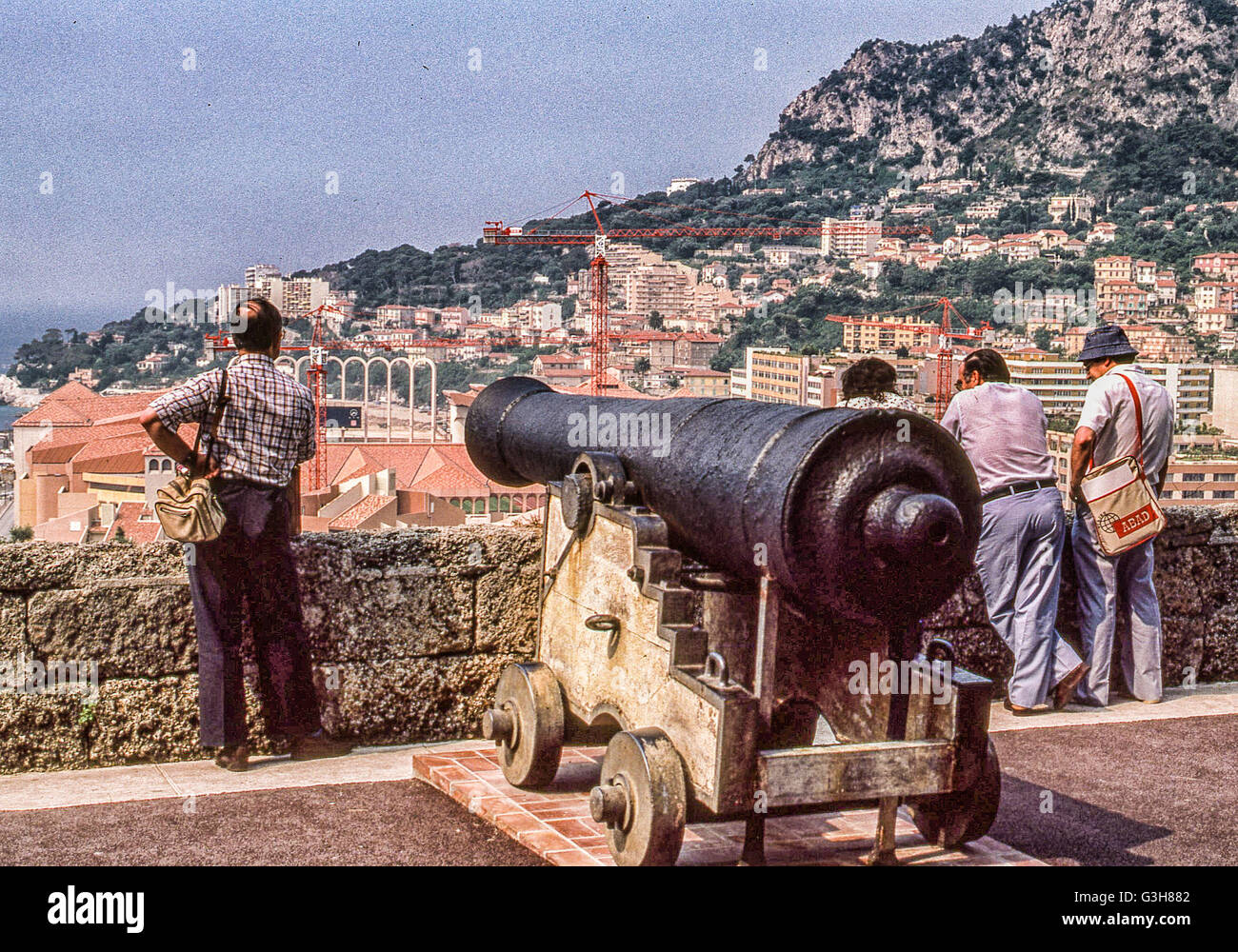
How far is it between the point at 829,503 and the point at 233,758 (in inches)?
75.7

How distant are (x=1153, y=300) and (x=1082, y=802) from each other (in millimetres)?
109519

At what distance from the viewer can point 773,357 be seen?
5925 centimetres

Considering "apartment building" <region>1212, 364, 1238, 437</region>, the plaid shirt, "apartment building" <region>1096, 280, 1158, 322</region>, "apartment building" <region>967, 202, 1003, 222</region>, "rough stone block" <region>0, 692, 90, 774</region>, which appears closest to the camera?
the plaid shirt

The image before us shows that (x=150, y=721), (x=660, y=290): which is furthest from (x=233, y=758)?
(x=660, y=290)

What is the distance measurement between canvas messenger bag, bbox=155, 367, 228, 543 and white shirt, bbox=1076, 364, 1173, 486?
2.87 meters

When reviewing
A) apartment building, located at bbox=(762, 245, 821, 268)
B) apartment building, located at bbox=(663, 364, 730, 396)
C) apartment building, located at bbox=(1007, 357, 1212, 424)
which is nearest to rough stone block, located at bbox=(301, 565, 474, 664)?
apartment building, located at bbox=(1007, 357, 1212, 424)

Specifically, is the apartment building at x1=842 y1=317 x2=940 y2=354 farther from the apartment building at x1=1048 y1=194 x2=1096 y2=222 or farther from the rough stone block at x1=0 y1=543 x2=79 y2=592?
the rough stone block at x1=0 y1=543 x2=79 y2=592

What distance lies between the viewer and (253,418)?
355cm

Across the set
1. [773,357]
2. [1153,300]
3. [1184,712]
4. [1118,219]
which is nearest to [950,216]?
[1118,219]

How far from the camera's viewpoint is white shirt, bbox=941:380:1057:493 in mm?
4520

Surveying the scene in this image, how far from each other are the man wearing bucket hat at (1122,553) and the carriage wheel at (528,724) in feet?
7.18

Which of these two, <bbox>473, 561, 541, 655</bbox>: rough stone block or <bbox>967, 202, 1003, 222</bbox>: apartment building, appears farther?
<bbox>967, 202, 1003, 222</bbox>: apartment building

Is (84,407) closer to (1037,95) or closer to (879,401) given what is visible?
(879,401)
